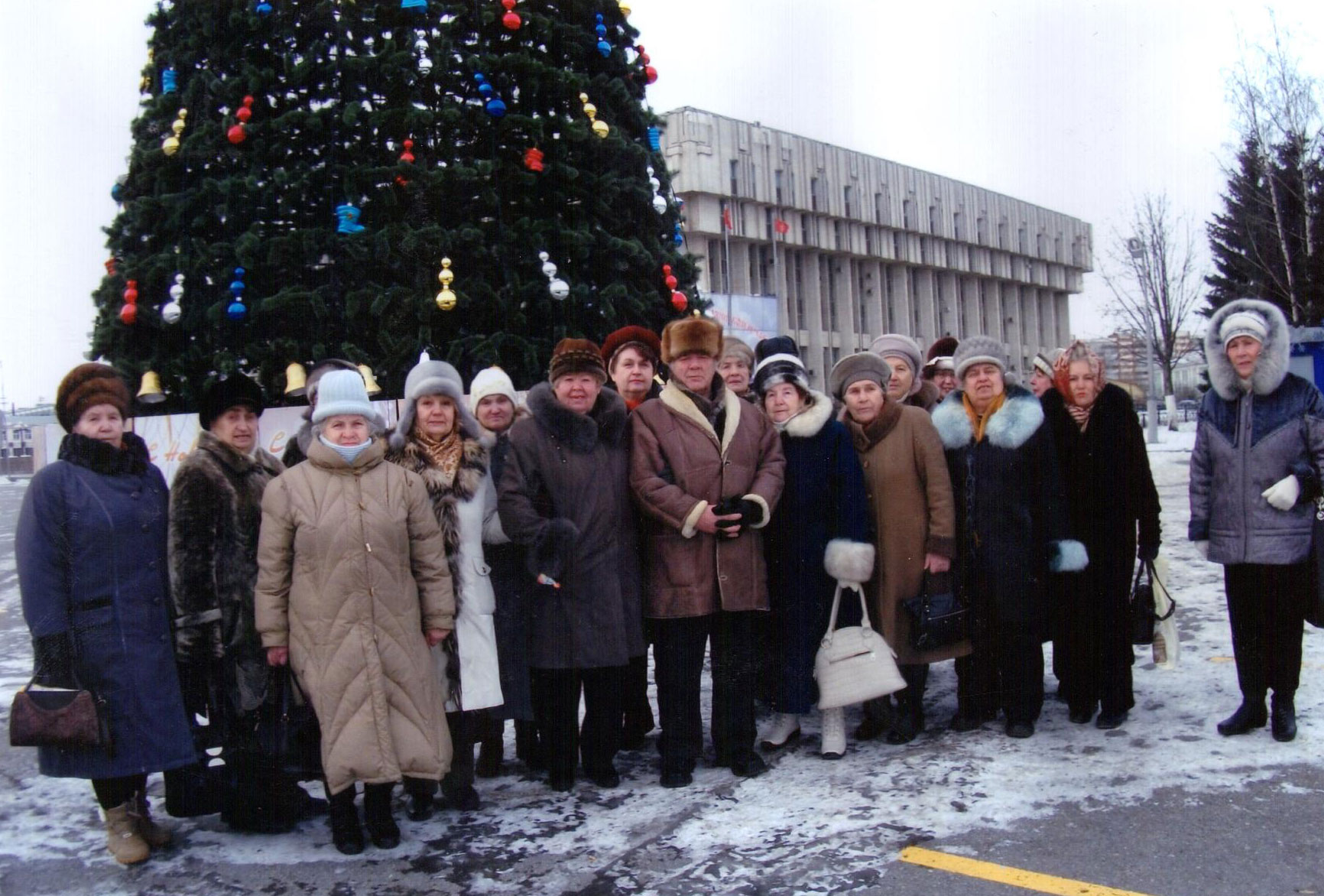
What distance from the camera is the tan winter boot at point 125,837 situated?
406cm

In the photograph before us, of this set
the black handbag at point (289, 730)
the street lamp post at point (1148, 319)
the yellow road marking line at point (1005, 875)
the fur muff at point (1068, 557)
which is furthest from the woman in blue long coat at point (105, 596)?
the street lamp post at point (1148, 319)

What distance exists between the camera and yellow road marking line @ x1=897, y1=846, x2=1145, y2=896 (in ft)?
11.3

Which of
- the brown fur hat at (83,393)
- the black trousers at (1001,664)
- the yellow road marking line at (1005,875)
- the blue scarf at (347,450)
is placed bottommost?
the yellow road marking line at (1005,875)

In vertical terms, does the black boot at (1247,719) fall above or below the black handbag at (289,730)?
below

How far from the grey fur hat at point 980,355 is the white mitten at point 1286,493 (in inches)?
50.0

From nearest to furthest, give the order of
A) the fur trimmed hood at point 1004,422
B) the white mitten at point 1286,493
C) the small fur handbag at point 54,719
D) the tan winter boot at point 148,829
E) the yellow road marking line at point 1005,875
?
the yellow road marking line at point 1005,875 → the small fur handbag at point 54,719 → the tan winter boot at point 148,829 → the white mitten at point 1286,493 → the fur trimmed hood at point 1004,422

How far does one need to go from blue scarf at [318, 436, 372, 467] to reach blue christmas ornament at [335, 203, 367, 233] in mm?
2747

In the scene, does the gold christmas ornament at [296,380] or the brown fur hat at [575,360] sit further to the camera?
the gold christmas ornament at [296,380]

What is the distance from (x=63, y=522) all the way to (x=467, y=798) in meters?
1.90

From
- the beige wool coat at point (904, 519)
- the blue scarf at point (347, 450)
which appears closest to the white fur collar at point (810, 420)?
the beige wool coat at point (904, 519)

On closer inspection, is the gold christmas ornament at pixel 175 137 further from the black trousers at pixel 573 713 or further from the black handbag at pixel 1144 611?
the black handbag at pixel 1144 611

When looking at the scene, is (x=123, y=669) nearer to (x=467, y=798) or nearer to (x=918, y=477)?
(x=467, y=798)

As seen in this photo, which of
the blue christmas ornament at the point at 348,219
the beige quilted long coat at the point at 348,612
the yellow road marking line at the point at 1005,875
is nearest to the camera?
the yellow road marking line at the point at 1005,875

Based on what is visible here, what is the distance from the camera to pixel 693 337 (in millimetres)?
4824
